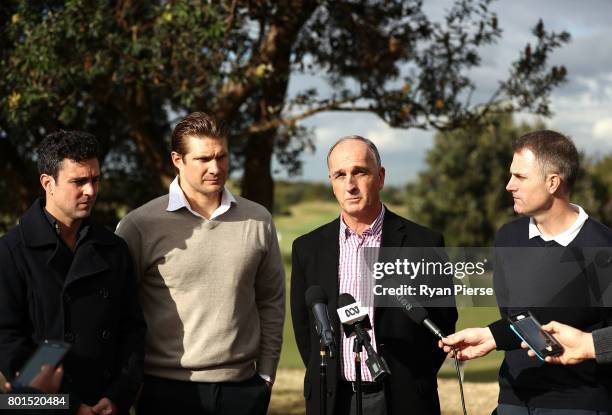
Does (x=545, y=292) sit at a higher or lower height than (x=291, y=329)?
lower

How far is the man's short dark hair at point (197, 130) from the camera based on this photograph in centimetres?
556

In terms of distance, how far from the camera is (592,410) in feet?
15.3

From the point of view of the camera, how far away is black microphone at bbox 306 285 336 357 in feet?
14.0

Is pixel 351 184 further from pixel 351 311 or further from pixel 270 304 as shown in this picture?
pixel 351 311

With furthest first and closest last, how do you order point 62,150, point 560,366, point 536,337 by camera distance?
point 62,150
point 560,366
point 536,337

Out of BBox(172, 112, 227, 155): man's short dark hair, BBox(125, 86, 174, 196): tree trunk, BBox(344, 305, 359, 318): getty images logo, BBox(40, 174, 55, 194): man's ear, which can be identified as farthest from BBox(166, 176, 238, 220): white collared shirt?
BBox(125, 86, 174, 196): tree trunk

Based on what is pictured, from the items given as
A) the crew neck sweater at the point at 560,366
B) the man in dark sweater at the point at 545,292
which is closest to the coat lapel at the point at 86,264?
the man in dark sweater at the point at 545,292

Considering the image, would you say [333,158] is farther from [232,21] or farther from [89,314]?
[232,21]

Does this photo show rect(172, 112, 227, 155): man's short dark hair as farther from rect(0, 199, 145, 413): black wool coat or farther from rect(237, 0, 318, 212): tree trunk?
rect(237, 0, 318, 212): tree trunk

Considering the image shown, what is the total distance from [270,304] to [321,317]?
5.09 ft

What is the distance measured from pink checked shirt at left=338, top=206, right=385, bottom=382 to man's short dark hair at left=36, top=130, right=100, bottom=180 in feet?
5.28

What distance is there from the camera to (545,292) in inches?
189

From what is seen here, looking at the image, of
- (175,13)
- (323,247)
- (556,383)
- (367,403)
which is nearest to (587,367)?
(556,383)

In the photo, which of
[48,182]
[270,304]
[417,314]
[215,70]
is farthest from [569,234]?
[215,70]
